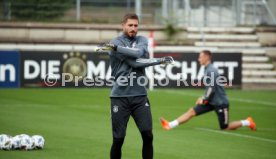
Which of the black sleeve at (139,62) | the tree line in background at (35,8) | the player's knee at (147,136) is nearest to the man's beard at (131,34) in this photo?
the black sleeve at (139,62)

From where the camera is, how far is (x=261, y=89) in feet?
112

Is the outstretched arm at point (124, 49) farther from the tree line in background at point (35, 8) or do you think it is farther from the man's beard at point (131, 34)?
the tree line in background at point (35, 8)

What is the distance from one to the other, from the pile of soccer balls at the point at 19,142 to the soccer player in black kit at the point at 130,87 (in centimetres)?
314

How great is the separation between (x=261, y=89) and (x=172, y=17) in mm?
5866

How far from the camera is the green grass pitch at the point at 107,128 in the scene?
14116 millimetres

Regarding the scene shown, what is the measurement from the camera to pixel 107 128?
59.9ft

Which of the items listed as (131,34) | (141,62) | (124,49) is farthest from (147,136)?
(131,34)

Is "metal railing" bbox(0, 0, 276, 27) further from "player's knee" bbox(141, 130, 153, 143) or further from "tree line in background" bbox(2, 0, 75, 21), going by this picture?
"player's knee" bbox(141, 130, 153, 143)

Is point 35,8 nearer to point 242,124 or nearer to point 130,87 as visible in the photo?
point 242,124

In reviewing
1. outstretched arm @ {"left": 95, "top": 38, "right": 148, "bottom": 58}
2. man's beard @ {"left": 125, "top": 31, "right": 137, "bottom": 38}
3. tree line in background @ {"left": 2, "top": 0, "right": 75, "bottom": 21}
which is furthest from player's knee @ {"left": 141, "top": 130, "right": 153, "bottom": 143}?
tree line in background @ {"left": 2, "top": 0, "right": 75, "bottom": 21}

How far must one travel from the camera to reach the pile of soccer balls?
1367cm

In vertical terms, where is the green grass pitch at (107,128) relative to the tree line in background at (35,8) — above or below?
below

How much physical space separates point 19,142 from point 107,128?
15.5ft

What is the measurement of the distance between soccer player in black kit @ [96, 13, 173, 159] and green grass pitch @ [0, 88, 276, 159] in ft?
8.05
